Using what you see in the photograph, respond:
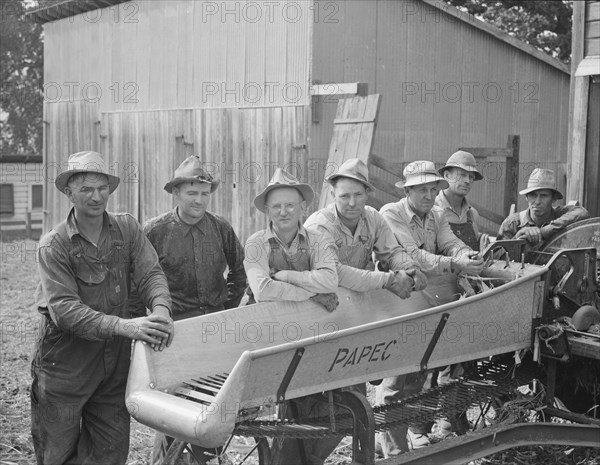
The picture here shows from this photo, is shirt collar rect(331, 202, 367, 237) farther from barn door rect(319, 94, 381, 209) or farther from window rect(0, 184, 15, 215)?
window rect(0, 184, 15, 215)

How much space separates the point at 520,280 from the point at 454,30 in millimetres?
7731

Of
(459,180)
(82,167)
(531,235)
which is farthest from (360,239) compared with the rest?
(82,167)

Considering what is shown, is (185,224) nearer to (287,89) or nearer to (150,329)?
(150,329)

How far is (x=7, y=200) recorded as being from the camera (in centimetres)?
2588

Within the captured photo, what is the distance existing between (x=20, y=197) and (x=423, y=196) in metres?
22.2

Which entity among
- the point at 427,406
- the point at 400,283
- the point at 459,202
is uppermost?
the point at 459,202

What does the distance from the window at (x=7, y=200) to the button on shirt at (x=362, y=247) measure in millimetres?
21908

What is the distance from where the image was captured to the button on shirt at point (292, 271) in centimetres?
512

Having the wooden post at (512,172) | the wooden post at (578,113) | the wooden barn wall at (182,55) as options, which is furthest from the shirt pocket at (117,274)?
the wooden post at (512,172)

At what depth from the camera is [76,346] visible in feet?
15.4

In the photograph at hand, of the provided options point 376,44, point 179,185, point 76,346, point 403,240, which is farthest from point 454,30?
point 76,346

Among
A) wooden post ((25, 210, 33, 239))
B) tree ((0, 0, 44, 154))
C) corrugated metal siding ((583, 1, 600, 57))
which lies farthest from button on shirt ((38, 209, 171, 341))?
tree ((0, 0, 44, 154))

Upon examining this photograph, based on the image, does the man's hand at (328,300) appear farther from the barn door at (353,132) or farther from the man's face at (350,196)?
the barn door at (353,132)

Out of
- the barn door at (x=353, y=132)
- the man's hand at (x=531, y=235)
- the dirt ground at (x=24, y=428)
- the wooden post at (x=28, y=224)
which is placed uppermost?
the barn door at (x=353, y=132)
